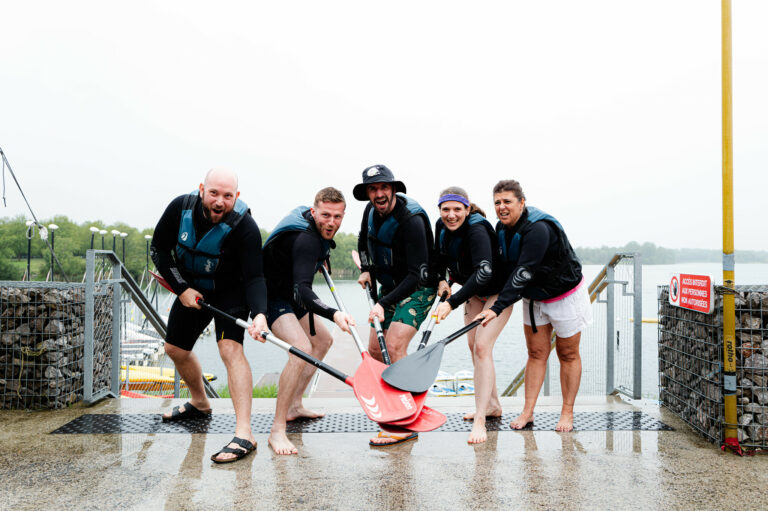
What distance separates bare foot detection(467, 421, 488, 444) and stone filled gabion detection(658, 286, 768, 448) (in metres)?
1.37

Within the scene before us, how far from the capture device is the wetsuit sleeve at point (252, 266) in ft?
10.6

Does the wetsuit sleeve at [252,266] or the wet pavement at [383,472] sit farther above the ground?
the wetsuit sleeve at [252,266]

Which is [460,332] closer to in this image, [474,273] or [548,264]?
[474,273]

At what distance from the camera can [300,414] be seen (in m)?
3.84

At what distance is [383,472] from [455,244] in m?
1.61

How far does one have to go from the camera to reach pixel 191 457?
3.03 m

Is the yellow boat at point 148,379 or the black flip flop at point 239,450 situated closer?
the black flip flop at point 239,450

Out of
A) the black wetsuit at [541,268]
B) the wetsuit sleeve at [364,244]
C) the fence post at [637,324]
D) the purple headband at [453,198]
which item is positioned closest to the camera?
the black wetsuit at [541,268]

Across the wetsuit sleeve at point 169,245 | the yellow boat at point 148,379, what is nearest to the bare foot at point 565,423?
the wetsuit sleeve at point 169,245

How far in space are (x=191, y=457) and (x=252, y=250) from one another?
1219mm

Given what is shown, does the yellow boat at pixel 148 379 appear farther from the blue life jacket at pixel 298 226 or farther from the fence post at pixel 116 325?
the blue life jacket at pixel 298 226

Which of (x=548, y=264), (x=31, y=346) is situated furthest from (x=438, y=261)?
(x=31, y=346)

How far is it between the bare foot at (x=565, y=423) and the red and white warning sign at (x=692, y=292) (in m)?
1.05

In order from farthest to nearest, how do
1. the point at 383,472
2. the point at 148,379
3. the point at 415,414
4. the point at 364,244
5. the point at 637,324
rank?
the point at 148,379 < the point at 637,324 < the point at 364,244 < the point at 415,414 < the point at 383,472
